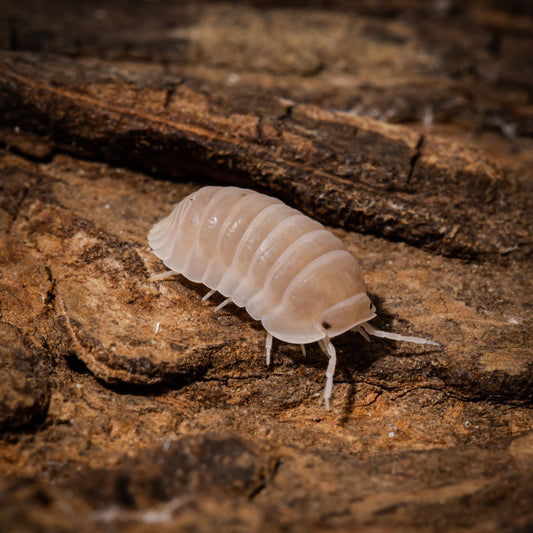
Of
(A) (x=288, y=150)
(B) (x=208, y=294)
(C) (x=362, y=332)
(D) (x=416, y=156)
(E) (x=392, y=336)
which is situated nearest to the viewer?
(E) (x=392, y=336)

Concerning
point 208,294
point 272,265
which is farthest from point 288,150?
point 208,294

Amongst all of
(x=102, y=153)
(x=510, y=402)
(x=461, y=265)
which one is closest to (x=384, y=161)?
(x=461, y=265)

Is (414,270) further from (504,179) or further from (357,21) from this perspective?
(357,21)

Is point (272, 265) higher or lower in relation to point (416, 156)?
lower

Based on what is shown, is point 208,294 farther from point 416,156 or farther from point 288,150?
point 416,156

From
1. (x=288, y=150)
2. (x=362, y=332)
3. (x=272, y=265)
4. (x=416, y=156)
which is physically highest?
(x=416, y=156)

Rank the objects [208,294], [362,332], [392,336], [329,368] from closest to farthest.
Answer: [329,368], [392,336], [362,332], [208,294]
